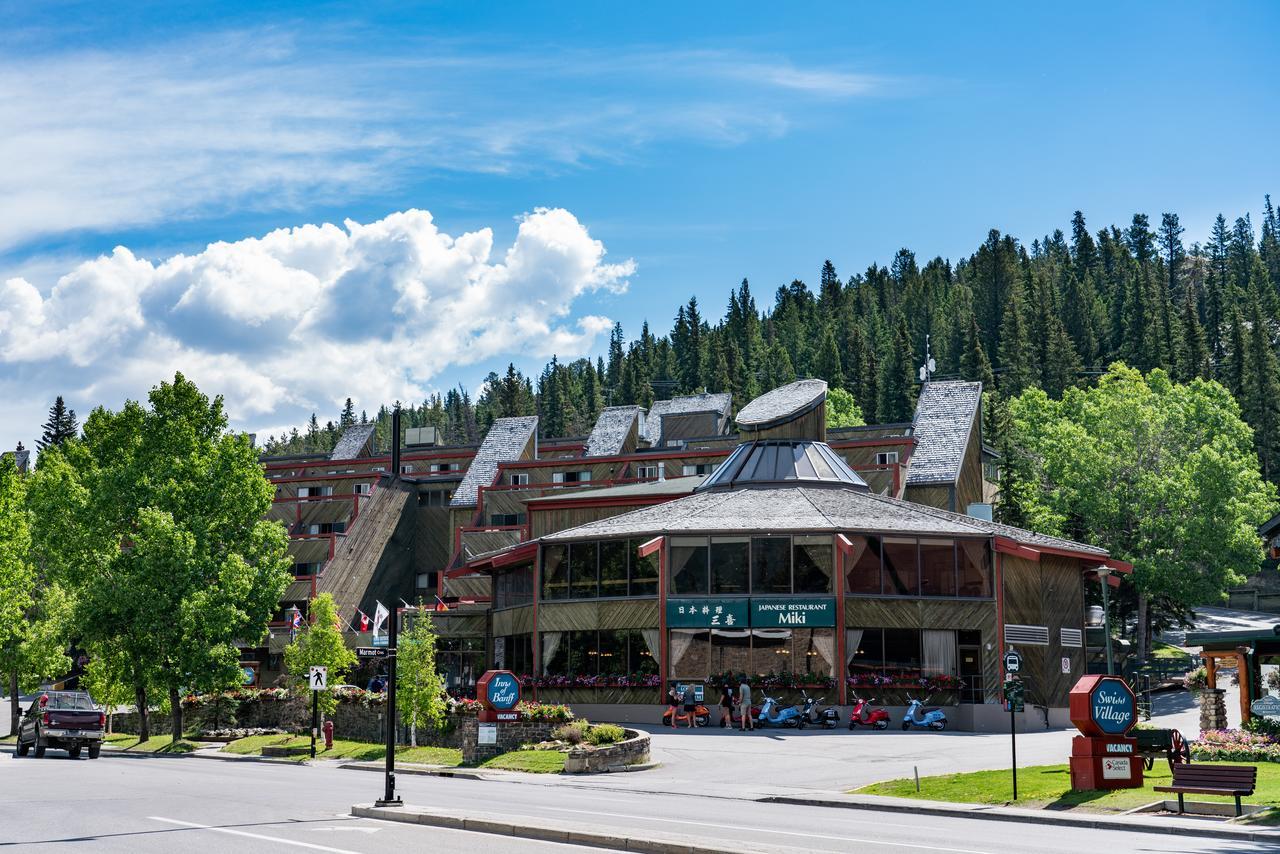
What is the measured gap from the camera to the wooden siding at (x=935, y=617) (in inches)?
1972

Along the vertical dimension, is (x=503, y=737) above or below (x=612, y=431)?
below

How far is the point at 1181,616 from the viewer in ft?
242

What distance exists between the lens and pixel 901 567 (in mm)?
51094

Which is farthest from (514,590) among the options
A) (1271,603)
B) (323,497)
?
(1271,603)

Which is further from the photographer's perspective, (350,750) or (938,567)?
(938,567)

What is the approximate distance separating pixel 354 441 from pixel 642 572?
206 ft

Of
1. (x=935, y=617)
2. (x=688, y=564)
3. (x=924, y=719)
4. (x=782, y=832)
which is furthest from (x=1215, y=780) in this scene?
(x=688, y=564)

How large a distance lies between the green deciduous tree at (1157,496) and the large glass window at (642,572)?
1078 inches

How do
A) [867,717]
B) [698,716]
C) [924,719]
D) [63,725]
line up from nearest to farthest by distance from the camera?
[63,725] < [924,719] < [867,717] < [698,716]

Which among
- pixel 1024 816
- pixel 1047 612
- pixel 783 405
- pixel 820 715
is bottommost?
pixel 820 715

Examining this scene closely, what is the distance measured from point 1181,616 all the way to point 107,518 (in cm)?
5573

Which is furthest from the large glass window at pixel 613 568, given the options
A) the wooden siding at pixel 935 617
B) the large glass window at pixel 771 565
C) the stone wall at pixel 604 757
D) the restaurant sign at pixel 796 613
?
the stone wall at pixel 604 757

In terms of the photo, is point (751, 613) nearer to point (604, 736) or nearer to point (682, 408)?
point (604, 736)

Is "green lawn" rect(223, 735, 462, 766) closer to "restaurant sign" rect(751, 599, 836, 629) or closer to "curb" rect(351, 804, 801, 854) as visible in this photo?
"restaurant sign" rect(751, 599, 836, 629)
